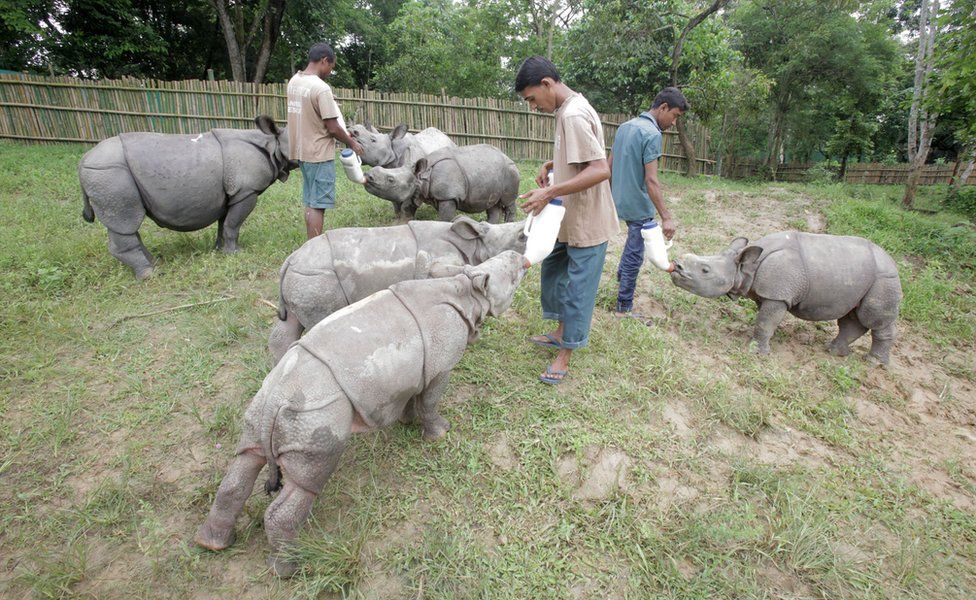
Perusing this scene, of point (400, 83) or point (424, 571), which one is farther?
point (400, 83)

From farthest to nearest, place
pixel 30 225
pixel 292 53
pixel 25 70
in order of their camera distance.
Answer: pixel 292 53 < pixel 25 70 < pixel 30 225

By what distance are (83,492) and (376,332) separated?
2.25 m

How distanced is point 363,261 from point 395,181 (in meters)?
2.82

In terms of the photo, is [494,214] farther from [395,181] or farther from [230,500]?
[230,500]

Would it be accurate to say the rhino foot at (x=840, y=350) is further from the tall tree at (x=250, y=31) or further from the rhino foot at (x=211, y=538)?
the tall tree at (x=250, y=31)

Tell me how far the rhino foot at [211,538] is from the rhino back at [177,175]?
4277mm

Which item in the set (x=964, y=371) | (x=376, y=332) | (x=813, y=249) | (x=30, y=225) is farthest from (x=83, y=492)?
(x=964, y=371)

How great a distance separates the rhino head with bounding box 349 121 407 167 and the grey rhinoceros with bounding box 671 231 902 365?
15.4 feet

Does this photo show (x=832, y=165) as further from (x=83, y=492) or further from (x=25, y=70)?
(x=25, y=70)

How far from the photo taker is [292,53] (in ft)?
65.5

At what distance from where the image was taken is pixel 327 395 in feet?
8.10

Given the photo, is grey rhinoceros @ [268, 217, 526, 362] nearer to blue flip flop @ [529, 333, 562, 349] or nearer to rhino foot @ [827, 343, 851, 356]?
blue flip flop @ [529, 333, 562, 349]

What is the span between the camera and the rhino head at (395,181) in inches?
244

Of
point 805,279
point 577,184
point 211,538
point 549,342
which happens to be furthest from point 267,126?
point 805,279
